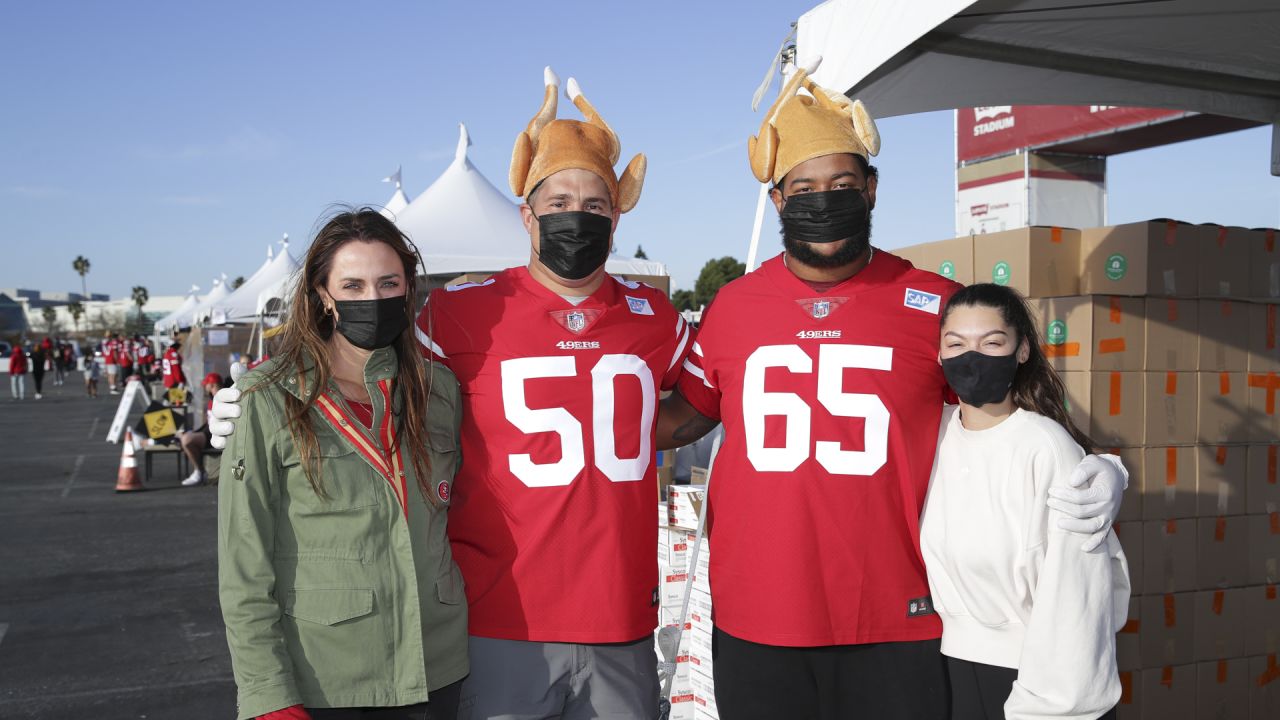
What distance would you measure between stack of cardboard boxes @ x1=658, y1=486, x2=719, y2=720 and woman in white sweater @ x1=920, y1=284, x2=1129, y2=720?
67.9 inches

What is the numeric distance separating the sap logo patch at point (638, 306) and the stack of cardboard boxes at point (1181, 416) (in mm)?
1859

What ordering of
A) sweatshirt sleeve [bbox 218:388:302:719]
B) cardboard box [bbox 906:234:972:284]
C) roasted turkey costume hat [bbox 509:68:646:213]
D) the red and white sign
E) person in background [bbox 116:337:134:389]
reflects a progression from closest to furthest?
sweatshirt sleeve [bbox 218:388:302:719] → roasted turkey costume hat [bbox 509:68:646:213] → cardboard box [bbox 906:234:972:284] → the red and white sign → person in background [bbox 116:337:134:389]

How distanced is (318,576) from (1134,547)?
340 centimetres

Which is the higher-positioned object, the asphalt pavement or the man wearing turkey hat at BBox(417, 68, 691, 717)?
the man wearing turkey hat at BBox(417, 68, 691, 717)

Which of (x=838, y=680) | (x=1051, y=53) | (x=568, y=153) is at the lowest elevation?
(x=838, y=680)

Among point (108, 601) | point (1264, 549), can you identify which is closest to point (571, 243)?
point (1264, 549)

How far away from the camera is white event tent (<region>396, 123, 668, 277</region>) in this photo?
1054 cm

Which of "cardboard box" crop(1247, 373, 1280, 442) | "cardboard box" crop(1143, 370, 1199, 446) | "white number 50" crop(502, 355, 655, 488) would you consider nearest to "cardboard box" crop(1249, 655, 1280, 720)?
"cardboard box" crop(1247, 373, 1280, 442)

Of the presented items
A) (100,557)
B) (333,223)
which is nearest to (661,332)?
(333,223)

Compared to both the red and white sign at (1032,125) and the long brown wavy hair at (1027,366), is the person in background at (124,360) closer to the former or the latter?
the red and white sign at (1032,125)

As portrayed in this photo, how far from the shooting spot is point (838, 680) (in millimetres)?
2664

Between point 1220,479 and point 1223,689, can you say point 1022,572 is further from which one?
point 1223,689

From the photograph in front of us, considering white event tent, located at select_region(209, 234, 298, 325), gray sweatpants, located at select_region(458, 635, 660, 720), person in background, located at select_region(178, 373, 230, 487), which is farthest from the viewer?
white event tent, located at select_region(209, 234, 298, 325)

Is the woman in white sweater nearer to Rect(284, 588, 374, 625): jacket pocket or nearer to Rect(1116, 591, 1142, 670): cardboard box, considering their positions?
Rect(284, 588, 374, 625): jacket pocket
